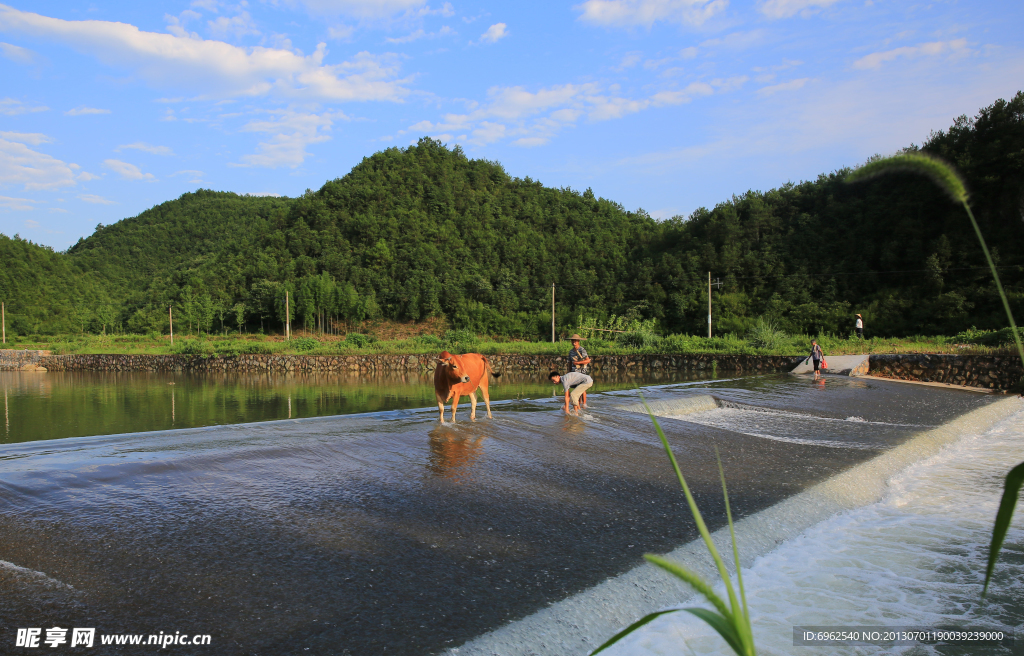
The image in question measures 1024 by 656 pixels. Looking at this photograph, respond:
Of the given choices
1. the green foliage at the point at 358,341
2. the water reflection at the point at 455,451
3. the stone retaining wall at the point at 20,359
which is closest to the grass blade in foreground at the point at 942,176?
the water reflection at the point at 455,451

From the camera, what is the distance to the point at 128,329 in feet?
272

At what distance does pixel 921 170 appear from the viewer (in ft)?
4.62

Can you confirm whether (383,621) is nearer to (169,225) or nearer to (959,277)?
(959,277)

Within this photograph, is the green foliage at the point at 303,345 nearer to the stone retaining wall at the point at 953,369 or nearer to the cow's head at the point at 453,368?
the stone retaining wall at the point at 953,369

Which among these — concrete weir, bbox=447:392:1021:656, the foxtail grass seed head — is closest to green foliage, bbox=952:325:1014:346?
concrete weir, bbox=447:392:1021:656

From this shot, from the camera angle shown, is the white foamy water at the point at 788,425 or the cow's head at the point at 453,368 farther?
the cow's head at the point at 453,368

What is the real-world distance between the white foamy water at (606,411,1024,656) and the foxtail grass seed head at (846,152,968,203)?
3.49 m

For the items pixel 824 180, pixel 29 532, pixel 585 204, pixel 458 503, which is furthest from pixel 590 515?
pixel 585 204

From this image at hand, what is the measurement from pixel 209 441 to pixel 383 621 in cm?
671

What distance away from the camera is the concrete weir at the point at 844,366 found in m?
23.5

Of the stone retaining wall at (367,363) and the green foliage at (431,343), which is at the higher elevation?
the green foliage at (431,343)

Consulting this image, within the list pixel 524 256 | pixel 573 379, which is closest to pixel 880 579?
pixel 573 379

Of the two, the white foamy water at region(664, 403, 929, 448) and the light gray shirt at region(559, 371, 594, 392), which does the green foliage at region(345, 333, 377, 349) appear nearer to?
the light gray shirt at region(559, 371, 594, 392)

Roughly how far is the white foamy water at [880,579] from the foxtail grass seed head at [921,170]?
349 cm
